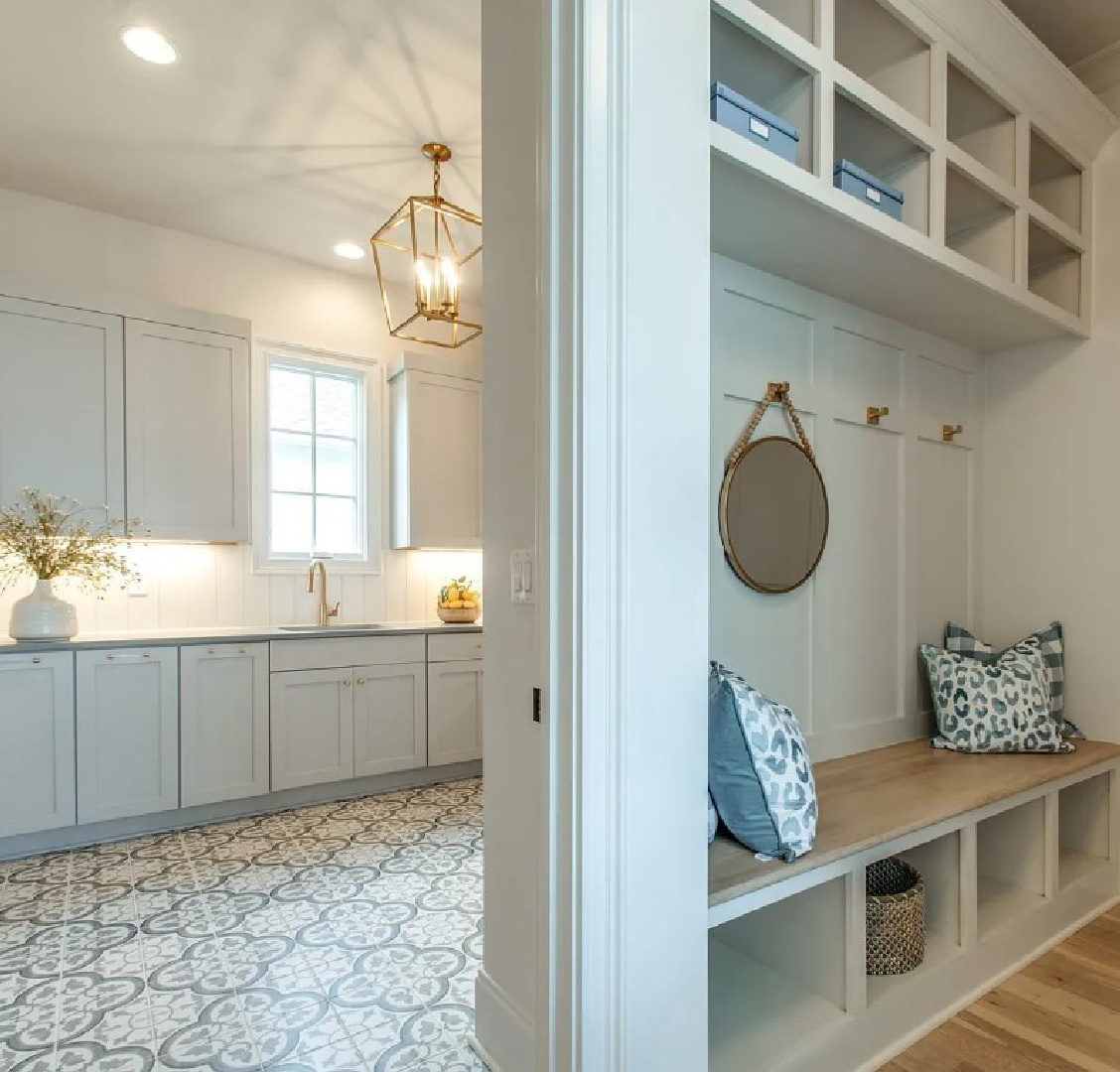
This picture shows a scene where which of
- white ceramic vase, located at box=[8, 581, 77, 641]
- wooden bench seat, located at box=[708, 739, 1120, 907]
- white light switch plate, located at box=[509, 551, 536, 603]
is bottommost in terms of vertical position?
wooden bench seat, located at box=[708, 739, 1120, 907]

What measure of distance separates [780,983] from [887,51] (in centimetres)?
265

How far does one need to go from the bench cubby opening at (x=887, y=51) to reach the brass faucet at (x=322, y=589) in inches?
138

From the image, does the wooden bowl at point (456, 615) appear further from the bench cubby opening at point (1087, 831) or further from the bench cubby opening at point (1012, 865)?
the bench cubby opening at point (1087, 831)

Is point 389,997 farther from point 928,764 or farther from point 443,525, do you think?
point 443,525

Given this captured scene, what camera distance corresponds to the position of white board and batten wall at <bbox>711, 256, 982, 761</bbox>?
84.1 inches

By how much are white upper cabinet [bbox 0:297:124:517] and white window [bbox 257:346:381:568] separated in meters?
0.82

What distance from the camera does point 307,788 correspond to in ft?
12.0

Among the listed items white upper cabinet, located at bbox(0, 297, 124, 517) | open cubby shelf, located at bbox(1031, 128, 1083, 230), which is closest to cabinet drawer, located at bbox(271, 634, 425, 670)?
white upper cabinet, located at bbox(0, 297, 124, 517)

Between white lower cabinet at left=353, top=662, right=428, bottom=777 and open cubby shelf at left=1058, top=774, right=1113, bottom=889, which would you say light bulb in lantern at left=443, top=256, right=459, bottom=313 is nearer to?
white lower cabinet at left=353, top=662, right=428, bottom=777

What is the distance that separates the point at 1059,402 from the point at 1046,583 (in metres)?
0.73

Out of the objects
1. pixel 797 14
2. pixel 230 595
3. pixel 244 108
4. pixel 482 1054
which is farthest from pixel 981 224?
pixel 230 595

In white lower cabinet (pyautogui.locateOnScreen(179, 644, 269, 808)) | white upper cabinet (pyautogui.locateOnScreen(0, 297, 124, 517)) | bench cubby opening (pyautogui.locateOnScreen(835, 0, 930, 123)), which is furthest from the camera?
white lower cabinet (pyautogui.locateOnScreen(179, 644, 269, 808))

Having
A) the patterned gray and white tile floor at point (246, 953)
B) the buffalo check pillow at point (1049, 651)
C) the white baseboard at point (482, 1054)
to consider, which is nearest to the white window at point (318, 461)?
the patterned gray and white tile floor at point (246, 953)

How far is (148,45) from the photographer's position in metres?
2.47
